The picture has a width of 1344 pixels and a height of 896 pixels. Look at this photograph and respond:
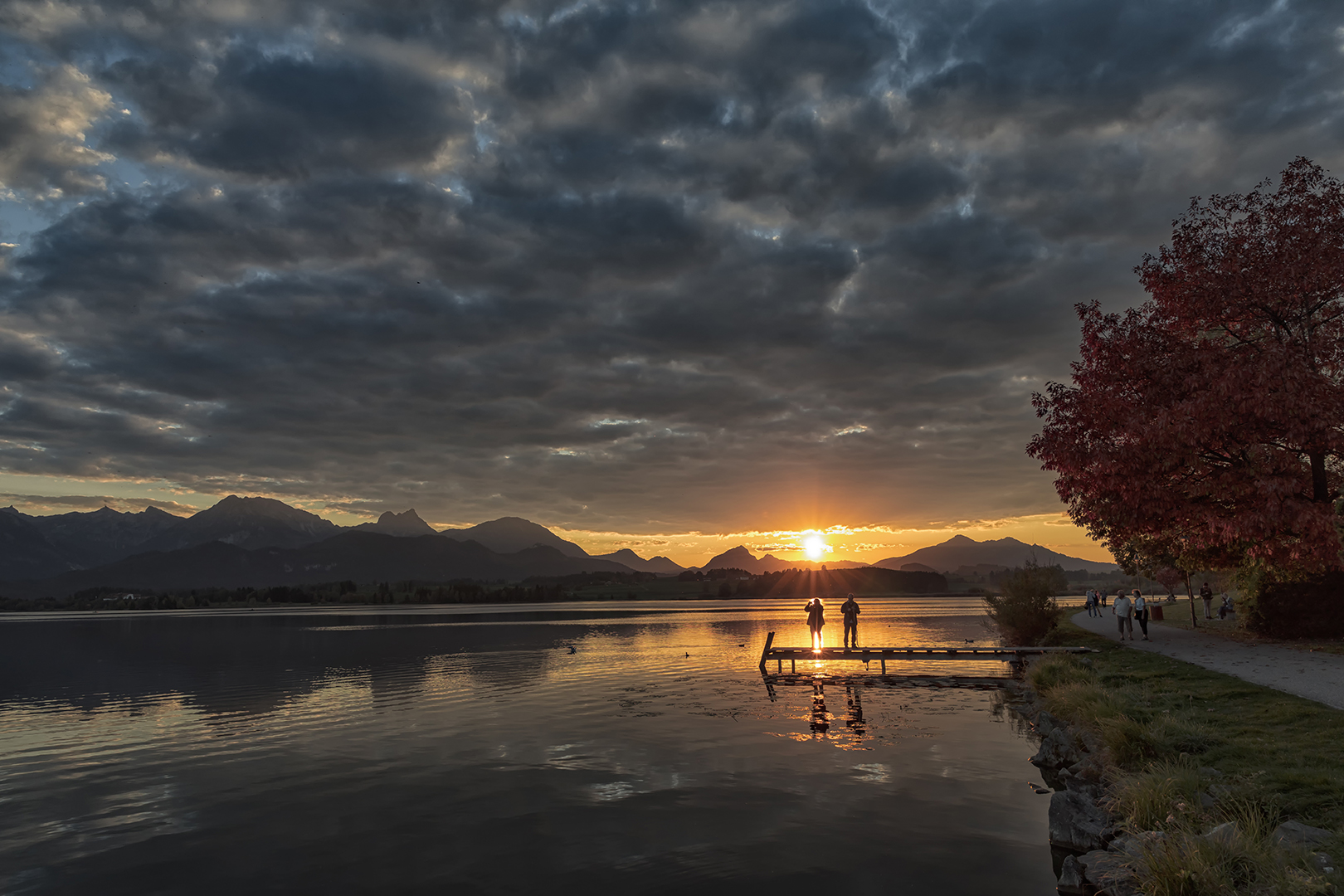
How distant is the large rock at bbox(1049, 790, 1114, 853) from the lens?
1390cm

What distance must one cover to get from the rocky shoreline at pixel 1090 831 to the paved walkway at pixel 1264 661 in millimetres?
6266

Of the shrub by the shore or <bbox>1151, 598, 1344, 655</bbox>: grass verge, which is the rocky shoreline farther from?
the shrub by the shore

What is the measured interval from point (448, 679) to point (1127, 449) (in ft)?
116

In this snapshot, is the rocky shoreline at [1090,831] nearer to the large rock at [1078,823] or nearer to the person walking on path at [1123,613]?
the large rock at [1078,823]

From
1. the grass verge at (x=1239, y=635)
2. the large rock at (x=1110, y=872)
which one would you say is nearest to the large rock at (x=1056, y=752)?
the large rock at (x=1110, y=872)

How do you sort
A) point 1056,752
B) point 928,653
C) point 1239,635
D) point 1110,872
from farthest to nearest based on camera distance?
point 928,653 < point 1239,635 < point 1056,752 < point 1110,872

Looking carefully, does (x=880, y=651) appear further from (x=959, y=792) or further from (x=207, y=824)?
(x=207, y=824)

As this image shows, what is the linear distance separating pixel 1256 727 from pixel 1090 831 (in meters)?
6.39

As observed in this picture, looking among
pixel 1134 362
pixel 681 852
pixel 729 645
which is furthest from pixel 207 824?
pixel 729 645

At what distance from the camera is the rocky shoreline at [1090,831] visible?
10.7 meters

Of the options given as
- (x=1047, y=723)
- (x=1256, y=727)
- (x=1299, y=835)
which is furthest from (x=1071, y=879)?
(x=1047, y=723)

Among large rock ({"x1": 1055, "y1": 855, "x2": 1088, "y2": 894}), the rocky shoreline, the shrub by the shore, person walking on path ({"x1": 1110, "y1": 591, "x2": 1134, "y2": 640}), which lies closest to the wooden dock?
person walking on path ({"x1": 1110, "y1": 591, "x2": 1134, "y2": 640})

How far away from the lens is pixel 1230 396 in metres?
24.4

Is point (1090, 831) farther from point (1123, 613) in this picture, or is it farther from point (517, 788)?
point (1123, 613)
